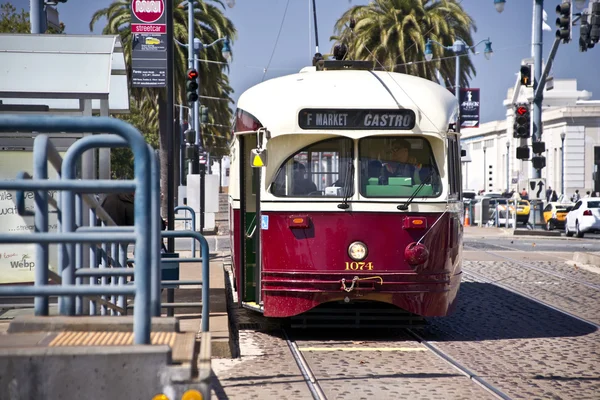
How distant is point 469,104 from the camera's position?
1687 inches

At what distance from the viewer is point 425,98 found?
10.1m

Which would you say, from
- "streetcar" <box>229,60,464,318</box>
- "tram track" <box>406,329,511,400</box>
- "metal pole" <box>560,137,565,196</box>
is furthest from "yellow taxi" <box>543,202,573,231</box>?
"metal pole" <box>560,137,565,196</box>

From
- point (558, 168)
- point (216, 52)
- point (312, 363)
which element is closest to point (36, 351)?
point (312, 363)

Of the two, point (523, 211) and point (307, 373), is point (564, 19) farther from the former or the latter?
point (307, 373)

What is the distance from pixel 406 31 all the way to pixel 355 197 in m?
27.8

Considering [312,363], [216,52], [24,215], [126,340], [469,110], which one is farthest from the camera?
[469,110]

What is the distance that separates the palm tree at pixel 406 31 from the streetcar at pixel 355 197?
26.2 m

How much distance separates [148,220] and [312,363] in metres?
→ 5.00

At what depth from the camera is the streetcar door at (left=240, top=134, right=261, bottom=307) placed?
422 inches

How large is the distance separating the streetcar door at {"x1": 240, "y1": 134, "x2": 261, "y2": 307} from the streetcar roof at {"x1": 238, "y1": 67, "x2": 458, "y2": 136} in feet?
1.70

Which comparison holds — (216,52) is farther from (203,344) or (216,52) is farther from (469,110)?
(203,344)

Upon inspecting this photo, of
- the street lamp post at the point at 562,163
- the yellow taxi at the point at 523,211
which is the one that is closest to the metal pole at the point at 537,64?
the yellow taxi at the point at 523,211

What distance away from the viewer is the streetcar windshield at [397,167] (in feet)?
32.2

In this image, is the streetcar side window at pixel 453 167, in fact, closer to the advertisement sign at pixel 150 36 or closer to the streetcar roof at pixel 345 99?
the streetcar roof at pixel 345 99
